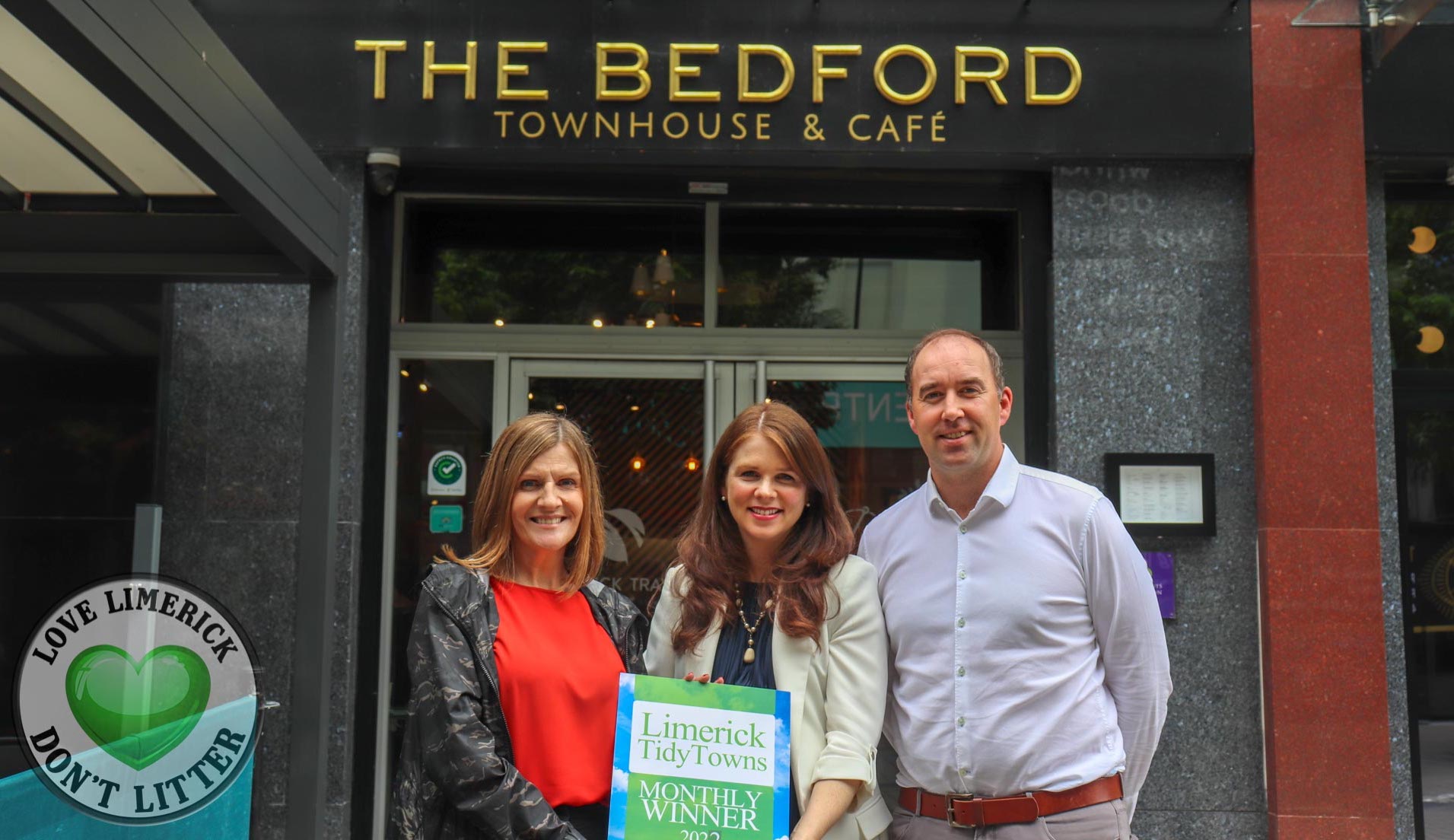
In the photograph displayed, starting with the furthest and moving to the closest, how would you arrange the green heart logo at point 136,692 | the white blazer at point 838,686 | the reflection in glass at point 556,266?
the reflection in glass at point 556,266, the green heart logo at point 136,692, the white blazer at point 838,686

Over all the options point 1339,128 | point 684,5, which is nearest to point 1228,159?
point 1339,128

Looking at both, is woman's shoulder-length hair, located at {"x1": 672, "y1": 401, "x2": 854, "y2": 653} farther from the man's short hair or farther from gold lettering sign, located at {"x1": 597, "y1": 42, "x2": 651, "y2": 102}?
gold lettering sign, located at {"x1": 597, "y1": 42, "x2": 651, "y2": 102}

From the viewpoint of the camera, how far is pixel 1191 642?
5711 millimetres

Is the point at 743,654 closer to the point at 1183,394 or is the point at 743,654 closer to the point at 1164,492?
the point at 1164,492

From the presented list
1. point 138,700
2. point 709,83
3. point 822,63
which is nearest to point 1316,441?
point 822,63

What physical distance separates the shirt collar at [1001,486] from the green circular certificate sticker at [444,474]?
3681 mm

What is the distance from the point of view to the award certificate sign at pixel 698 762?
2.66 meters

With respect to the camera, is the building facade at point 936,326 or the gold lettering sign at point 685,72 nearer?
the building facade at point 936,326

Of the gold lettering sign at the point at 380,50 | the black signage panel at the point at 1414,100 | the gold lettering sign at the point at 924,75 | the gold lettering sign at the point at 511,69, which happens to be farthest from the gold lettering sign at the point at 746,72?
the black signage panel at the point at 1414,100

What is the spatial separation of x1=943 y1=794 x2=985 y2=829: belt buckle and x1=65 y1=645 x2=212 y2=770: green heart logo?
108 inches

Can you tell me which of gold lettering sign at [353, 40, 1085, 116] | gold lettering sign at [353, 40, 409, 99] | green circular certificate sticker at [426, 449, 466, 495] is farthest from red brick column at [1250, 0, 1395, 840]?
gold lettering sign at [353, 40, 409, 99]

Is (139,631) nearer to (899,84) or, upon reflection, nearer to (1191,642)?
(899,84)

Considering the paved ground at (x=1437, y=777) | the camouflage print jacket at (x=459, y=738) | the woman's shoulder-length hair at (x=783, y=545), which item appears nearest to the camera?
the camouflage print jacket at (x=459, y=738)

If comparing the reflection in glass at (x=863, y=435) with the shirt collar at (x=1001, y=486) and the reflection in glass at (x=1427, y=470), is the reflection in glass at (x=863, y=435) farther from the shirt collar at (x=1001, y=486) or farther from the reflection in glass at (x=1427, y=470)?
the shirt collar at (x=1001, y=486)
